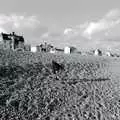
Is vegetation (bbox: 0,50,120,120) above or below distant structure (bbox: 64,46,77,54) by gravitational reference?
below

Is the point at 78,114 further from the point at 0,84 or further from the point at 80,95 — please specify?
the point at 0,84

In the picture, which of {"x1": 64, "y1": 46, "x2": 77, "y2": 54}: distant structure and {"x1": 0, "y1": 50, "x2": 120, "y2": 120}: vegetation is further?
A: {"x1": 64, "y1": 46, "x2": 77, "y2": 54}: distant structure

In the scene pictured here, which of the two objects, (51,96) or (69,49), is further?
(69,49)

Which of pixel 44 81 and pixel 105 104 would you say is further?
pixel 44 81

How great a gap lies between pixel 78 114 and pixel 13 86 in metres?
4.56

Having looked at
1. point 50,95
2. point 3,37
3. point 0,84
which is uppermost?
point 3,37

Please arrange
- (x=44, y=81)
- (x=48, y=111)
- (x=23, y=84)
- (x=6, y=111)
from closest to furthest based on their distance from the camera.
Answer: (x=6, y=111) → (x=48, y=111) → (x=23, y=84) → (x=44, y=81)

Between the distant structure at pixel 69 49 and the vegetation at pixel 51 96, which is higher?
the distant structure at pixel 69 49

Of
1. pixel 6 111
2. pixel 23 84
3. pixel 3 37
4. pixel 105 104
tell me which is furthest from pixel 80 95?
pixel 3 37

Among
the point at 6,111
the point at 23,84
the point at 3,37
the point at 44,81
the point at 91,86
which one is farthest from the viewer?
the point at 3,37

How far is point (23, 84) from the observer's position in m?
12.5

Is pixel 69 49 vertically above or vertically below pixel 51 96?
above

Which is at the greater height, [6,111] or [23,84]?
[23,84]

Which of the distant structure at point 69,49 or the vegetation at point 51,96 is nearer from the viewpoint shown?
the vegetation at point 51,96
